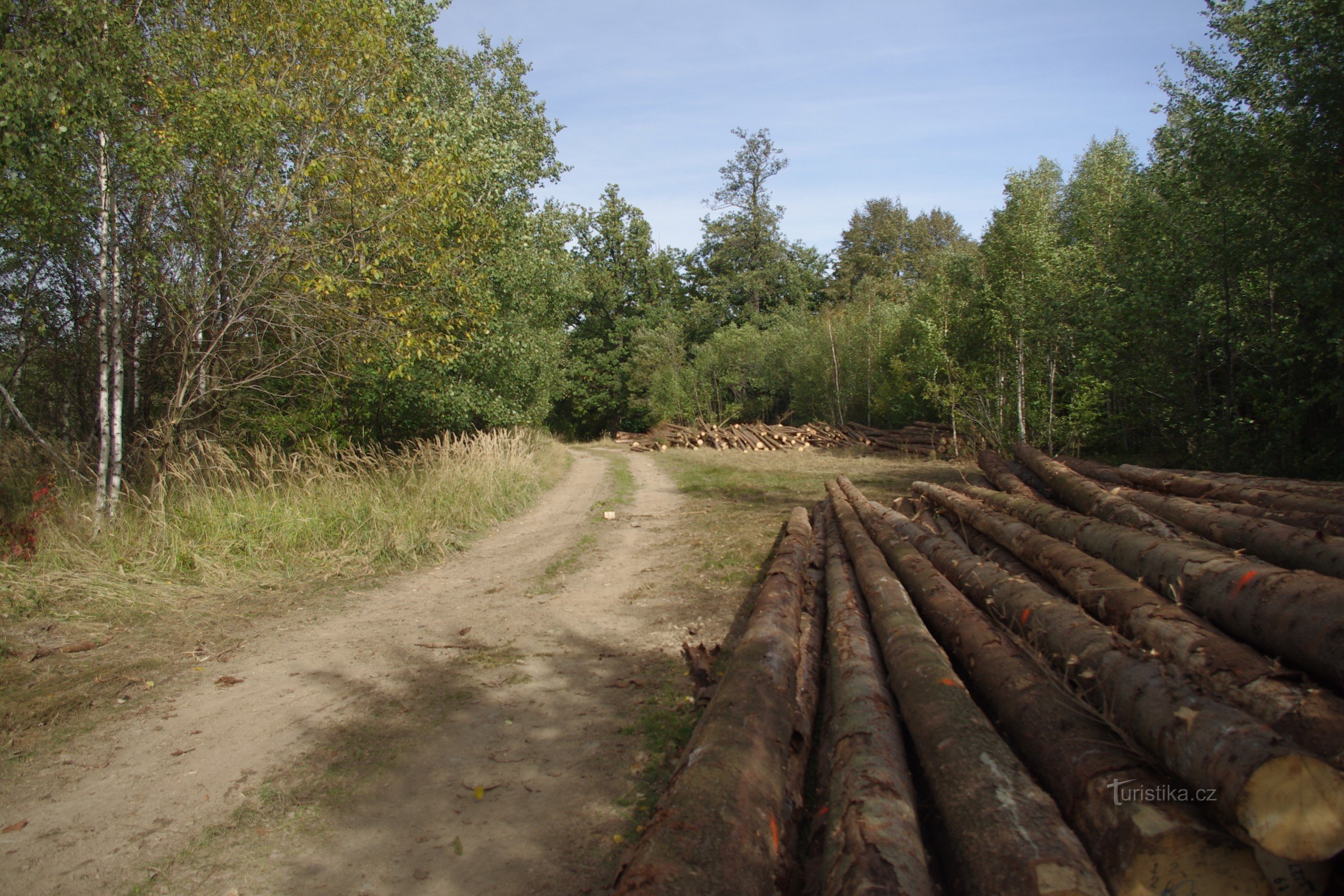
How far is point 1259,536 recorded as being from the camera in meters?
4.75

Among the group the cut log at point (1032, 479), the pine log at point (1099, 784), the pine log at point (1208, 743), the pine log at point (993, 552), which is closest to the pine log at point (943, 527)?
the pine log at point (993, 552)

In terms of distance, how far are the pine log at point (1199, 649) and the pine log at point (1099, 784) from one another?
463mm

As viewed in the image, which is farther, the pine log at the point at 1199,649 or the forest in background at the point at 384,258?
the forest in background at the point at 384,258

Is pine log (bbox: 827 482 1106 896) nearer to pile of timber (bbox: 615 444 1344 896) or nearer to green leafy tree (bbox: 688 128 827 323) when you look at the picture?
pile of timber (bbox: 615 444 1344 896)

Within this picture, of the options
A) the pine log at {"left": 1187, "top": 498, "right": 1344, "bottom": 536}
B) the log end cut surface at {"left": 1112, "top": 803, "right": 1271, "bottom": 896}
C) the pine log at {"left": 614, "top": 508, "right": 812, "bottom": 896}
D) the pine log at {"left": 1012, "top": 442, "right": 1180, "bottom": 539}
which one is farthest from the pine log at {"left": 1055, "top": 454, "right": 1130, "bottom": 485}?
the log end cut surface at {"left": 1112, "top": 803, "right": 1271, "bottom": 896}

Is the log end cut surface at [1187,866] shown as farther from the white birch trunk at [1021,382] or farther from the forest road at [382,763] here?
the white birch trunk at [1021,382]

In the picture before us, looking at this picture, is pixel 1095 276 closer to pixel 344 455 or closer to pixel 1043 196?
pixel 1043 196

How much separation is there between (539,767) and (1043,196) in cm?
2092

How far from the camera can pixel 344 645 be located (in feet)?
18.2

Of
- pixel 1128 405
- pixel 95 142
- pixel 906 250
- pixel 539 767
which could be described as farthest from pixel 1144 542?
pixel 906 250

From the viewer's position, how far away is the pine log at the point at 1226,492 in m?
5.56
